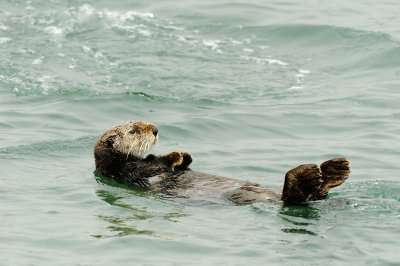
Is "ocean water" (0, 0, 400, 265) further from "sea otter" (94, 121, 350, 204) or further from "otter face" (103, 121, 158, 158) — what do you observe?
"otter face" (103, 121, 158, 158)

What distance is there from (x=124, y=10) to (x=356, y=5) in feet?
18.1

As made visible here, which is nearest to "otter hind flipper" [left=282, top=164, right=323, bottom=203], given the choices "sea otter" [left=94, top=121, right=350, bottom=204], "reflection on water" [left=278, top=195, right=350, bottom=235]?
"sea otter" [left=94, top=121, right=350, bottom=204]

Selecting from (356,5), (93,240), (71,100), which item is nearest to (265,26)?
(356,5)

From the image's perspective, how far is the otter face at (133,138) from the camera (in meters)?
7.77

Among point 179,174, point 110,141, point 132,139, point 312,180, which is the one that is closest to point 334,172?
point 312,180

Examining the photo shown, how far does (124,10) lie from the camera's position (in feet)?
55.1

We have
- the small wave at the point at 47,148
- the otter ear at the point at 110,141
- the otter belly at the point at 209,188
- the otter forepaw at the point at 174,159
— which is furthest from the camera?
the small wave at the point at 47,148

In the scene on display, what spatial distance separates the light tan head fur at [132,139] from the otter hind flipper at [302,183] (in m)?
2.09

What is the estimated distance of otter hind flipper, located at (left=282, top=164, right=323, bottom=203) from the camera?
5980mm

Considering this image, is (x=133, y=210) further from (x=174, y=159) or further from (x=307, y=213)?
(x=307, y=213)

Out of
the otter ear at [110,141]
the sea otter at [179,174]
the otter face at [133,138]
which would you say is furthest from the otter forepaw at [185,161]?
the otter ear at [110,141]

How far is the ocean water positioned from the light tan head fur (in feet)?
1.57

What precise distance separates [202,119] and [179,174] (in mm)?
3395

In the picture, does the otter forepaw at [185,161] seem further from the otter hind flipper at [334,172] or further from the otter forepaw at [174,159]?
the otter hind flipper at [334,172]
